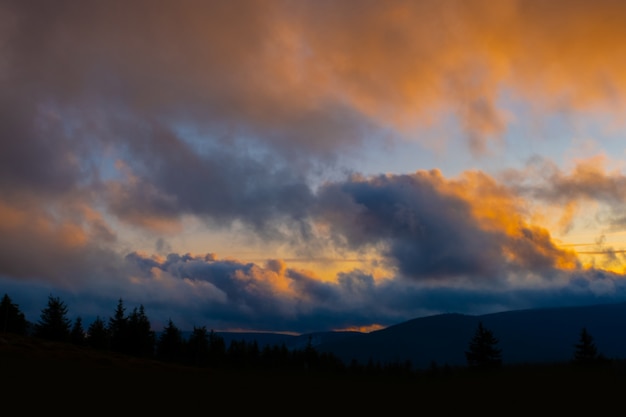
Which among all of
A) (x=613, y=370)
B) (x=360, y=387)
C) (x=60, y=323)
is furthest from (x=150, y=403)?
(x=60, y=323)

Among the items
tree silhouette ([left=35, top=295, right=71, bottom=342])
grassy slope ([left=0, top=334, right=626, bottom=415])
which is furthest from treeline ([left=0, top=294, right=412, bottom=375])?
grassy slope ([left=0, top=334, right=626, bottom=415])

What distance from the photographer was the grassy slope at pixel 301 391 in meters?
10.6

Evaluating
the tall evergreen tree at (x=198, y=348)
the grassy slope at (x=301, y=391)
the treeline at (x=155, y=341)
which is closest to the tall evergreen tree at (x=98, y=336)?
the treeline at (x=155, y=341)

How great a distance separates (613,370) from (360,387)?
256 inches

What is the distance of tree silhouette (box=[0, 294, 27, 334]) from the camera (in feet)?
292

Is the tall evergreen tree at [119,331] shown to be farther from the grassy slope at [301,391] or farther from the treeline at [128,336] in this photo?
the grassy slope at [301,391]

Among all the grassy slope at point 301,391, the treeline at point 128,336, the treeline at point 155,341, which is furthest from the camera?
the treeline at point 128,336

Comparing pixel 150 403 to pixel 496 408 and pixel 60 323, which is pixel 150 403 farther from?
pixel 60 323

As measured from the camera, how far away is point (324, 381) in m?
13.3

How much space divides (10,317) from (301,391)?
321ft

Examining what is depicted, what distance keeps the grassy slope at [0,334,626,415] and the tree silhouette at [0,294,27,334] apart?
89.3 m

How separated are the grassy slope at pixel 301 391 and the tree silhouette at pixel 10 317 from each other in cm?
8931

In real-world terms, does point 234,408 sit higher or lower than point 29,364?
lower

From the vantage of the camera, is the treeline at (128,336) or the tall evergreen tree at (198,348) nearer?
the treeline at (128,336)
